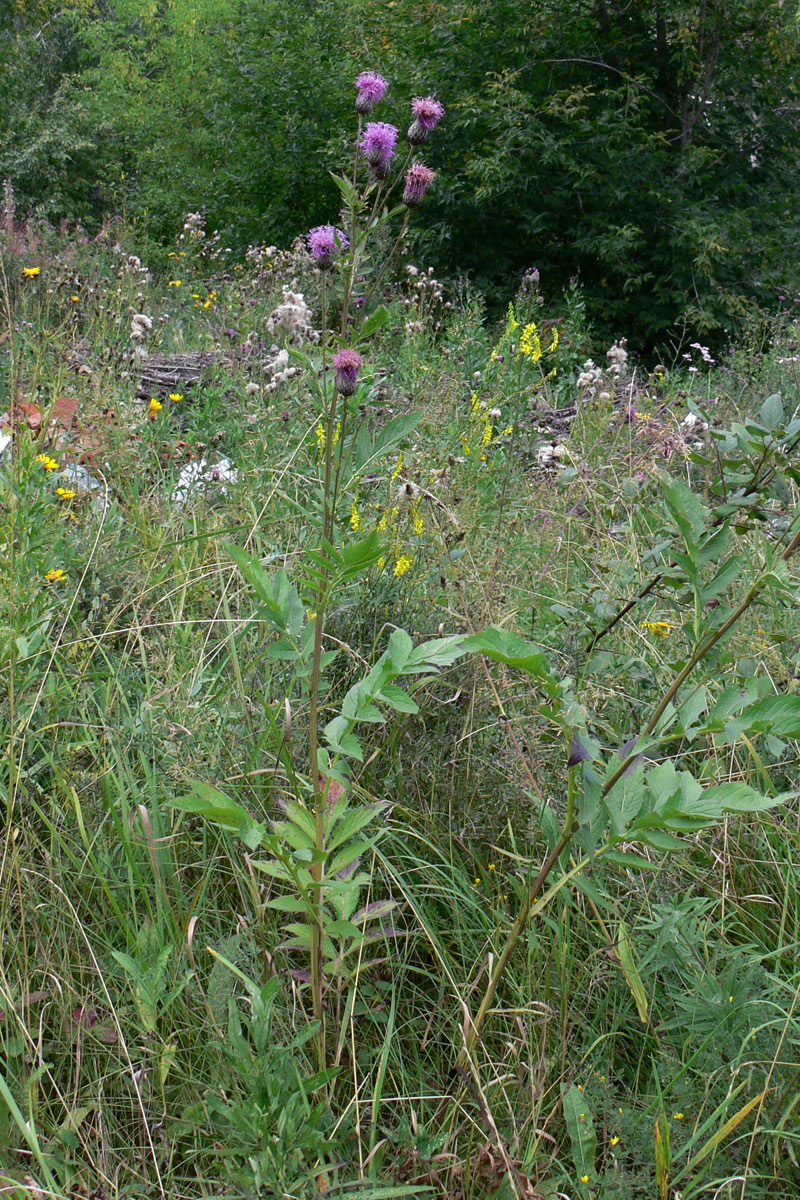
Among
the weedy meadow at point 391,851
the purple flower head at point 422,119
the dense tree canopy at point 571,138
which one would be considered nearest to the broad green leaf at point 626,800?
the weedy meadow at point 391,851

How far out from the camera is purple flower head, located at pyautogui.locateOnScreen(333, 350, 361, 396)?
116 cm

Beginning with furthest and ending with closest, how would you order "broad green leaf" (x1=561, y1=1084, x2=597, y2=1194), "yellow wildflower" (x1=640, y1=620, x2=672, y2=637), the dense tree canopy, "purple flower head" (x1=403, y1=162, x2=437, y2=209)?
the dense tree canopy, "yellow wildflower" (x1=640, y1=620, x2=672, y2=637), "purple flower head" (x1=403, y1=162, x2=437, y2=209), "broad green leaf" (x1=561, y1=1084, x2=597, y2=1194)

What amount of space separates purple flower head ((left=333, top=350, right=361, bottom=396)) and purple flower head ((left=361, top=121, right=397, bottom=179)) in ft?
1.01

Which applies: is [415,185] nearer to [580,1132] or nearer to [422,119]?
[422,119]

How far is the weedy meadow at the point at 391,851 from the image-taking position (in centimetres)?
112

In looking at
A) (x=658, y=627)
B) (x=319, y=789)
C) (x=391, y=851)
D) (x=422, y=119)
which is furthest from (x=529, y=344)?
(x=319, y=789)

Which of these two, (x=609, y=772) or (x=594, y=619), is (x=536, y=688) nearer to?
(x=594, y=619)

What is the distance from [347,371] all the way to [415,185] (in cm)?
44

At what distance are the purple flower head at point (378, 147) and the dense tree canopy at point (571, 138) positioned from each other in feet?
25.9

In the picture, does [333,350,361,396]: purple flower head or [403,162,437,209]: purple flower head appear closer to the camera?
[333,350,361,396]: purple flower head

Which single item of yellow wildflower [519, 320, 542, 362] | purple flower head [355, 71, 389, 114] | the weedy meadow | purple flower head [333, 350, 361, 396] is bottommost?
the weedy meadow

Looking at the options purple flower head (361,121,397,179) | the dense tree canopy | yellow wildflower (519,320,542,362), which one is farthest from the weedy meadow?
the dense tree canopy

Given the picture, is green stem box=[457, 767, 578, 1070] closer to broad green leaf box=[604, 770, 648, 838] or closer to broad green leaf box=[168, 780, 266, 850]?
broad green leaf box=[604, 770, 648, 838]

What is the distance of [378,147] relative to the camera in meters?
1.31
